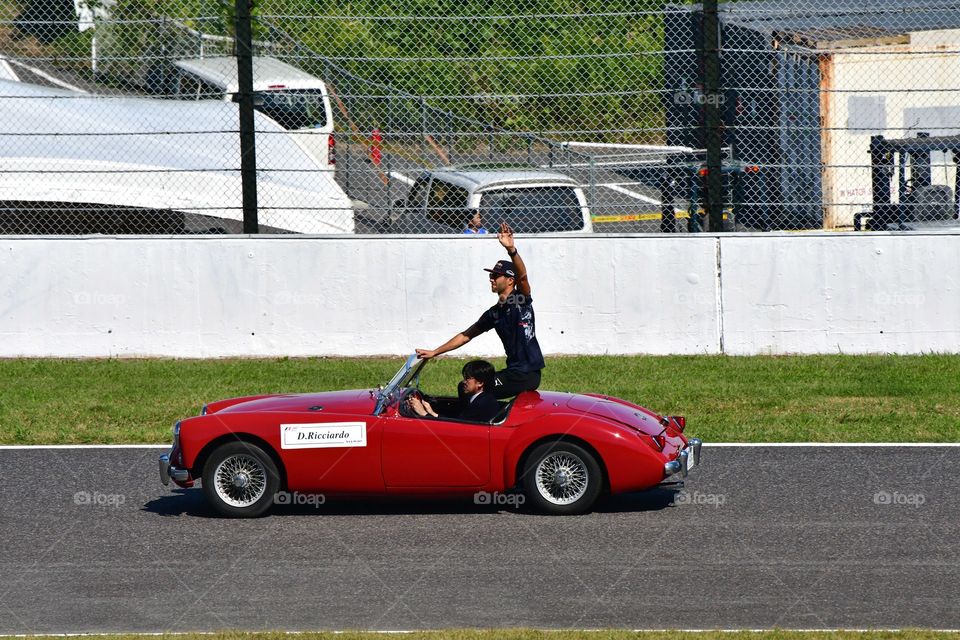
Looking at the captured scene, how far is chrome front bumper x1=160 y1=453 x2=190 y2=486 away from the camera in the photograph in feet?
27.0

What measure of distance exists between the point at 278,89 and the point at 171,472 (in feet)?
24.7

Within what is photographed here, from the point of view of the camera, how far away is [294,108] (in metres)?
15.3

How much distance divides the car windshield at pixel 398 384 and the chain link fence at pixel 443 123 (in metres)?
5.50

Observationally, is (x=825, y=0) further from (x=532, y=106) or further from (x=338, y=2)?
(x=338, y=2)

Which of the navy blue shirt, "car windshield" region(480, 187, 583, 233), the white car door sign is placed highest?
"car windshield" region(480, 187, 583, 233)

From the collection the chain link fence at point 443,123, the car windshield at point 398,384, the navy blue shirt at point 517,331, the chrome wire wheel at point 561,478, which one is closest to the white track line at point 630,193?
the chain link fence at point 443,123

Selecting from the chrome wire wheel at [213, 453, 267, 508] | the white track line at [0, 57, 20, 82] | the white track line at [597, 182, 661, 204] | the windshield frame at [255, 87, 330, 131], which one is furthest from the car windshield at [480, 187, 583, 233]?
the chrome wire wheel at [213, 453, 267, 508]

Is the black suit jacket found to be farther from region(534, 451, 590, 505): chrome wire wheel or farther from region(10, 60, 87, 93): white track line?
region(10, 60, 87, 93): white track line

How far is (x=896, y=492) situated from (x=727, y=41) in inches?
262

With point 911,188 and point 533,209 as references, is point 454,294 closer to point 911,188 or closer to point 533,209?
point 533,209

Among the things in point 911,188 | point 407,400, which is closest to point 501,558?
point 407,400

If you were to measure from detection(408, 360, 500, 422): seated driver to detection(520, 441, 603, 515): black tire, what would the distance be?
40 cm

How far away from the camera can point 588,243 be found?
44.1 feet

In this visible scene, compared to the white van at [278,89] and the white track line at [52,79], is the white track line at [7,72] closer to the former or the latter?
the white track line at [52,79]
